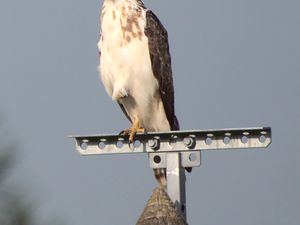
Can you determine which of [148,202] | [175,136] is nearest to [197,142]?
[175,136]

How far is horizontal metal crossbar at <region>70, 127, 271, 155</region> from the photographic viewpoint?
30.1 feet

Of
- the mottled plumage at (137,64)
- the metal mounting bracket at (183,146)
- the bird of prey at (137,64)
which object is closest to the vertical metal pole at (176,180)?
the metal mounting bracket at (183,146)

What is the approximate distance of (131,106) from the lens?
12961 mm

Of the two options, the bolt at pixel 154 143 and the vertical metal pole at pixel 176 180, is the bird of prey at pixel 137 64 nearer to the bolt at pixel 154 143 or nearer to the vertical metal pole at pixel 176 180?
the bolt at pixel 154 143

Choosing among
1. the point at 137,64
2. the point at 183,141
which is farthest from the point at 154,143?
the point at 137,64

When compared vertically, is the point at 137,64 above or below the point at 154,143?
above

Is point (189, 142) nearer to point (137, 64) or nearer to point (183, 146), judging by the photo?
point (183, 146)

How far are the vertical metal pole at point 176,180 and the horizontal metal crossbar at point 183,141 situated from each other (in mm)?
124

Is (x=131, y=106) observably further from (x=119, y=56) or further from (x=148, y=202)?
(x=148, y=202)

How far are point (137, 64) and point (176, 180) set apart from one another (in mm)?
3674

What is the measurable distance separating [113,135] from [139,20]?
10.8ft

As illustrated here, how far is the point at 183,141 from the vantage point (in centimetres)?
927

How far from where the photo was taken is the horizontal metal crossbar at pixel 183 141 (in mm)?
9172

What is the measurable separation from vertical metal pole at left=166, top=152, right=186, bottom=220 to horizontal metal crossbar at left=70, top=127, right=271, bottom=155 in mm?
124
